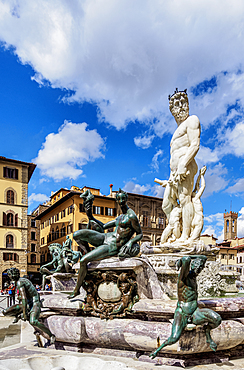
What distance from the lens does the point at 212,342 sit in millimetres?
3635

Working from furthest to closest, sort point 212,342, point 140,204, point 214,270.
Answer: point 140,204, point 214,270, point 212,342

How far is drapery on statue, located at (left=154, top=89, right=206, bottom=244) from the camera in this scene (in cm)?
862

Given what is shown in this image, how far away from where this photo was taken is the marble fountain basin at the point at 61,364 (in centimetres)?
309

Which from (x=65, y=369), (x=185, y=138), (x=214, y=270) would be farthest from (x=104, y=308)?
(x=185, y=138)

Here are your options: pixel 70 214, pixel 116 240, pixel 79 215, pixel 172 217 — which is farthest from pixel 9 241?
pixel 116 240

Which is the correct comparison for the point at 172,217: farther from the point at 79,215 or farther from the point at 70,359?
the point at 79,215

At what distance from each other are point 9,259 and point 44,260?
13229 millimetres

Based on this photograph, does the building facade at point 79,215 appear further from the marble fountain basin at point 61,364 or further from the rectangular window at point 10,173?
the marble fountain basin at point 61,364

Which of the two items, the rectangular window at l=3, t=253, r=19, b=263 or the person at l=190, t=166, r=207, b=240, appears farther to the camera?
the rectangular window at l=3, t=253, r=19, b=263

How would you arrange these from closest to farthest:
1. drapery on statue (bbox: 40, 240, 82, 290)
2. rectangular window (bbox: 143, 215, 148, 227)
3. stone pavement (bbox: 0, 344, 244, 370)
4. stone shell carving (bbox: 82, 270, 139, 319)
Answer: stone pavement (bbox: 0, 344, 244, 370), stone shell carving (bbox: 82, 270, 139, 319), drapery on statue (bbox: 40, 240, 82, 290), rectangular window (bbox: 143, 215, 148, 227)

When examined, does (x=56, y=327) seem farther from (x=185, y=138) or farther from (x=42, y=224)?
(x=42, y=224)

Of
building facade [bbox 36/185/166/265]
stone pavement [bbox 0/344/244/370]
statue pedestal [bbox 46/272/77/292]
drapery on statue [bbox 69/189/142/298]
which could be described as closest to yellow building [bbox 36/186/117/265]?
building facade [bbox 36/185/166/265]

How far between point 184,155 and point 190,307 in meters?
5.74

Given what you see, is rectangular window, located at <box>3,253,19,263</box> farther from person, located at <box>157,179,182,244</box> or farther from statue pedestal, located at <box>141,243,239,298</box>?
statue pedestal, located at <box>141,243,239,298</box>
